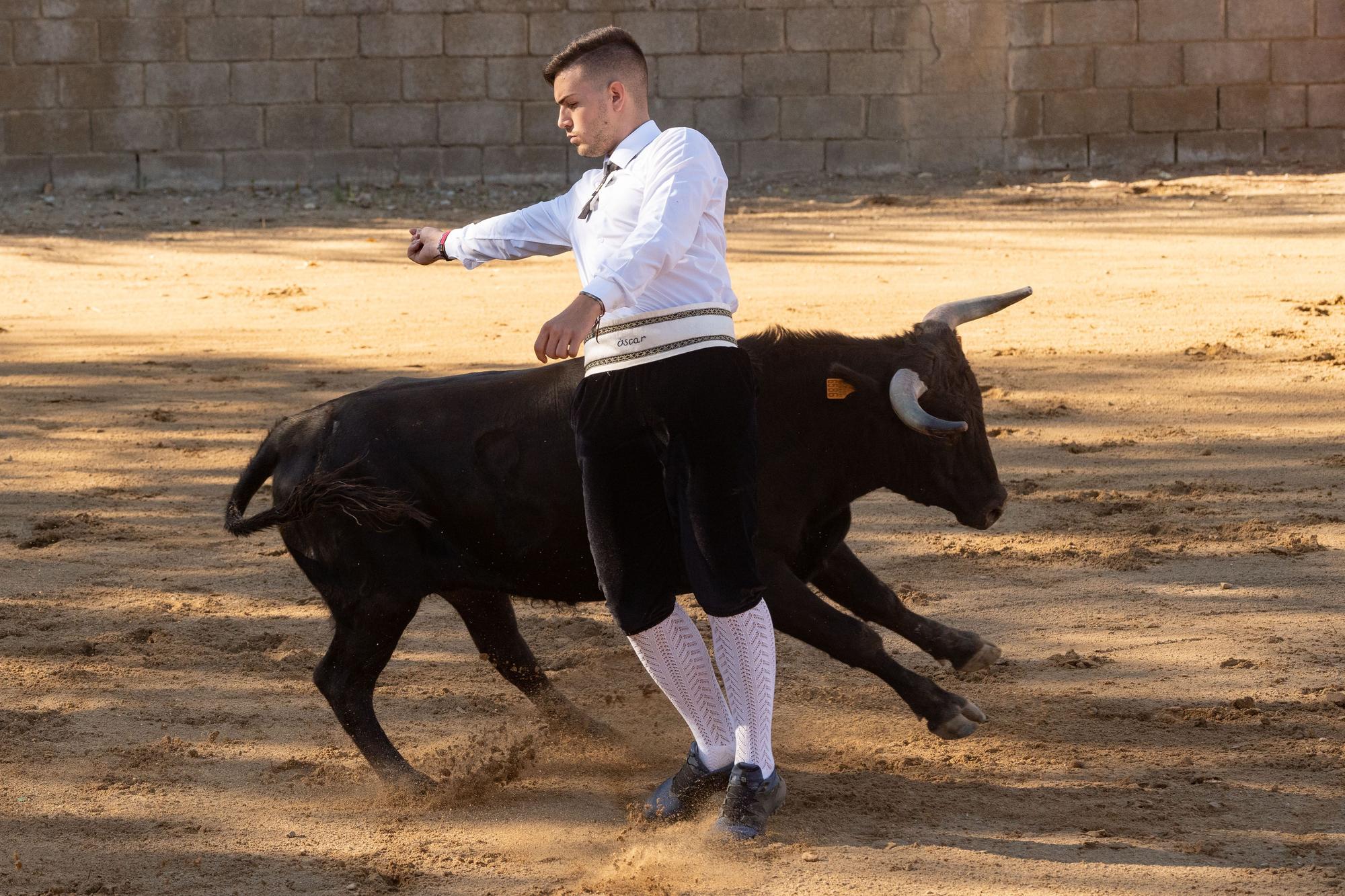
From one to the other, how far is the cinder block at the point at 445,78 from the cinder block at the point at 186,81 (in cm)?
176

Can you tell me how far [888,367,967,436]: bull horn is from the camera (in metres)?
3.90

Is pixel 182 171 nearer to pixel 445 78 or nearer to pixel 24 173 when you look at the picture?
pixel 24 173

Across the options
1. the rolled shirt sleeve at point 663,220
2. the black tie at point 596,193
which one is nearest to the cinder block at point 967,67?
the black tie at point 596,193

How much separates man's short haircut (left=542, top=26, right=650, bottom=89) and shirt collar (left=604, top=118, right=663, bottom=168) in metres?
0.12

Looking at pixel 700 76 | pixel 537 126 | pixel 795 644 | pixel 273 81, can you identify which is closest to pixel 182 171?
pixel 273 81

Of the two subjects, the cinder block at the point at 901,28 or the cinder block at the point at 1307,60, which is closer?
the cinder block at the point at 1307,60

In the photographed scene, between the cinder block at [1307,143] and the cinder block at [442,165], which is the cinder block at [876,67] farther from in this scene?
the cinder block at [442,165]

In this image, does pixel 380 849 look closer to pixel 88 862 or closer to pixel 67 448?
pixel 88 862

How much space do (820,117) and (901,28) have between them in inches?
44.4

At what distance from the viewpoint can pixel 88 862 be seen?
368 centimetres

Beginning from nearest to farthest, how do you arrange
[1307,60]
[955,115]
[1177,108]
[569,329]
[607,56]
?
[569,329]
[607,56]
[1307,60]
[1177,108]
[955,115]

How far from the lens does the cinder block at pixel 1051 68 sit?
14.5 m

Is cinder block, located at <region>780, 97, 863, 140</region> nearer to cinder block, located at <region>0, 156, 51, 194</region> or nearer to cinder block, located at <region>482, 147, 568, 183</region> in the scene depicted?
cinder block, located at <region>482, 147, 568, 183</region>

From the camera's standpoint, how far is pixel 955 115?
48.6 feet
